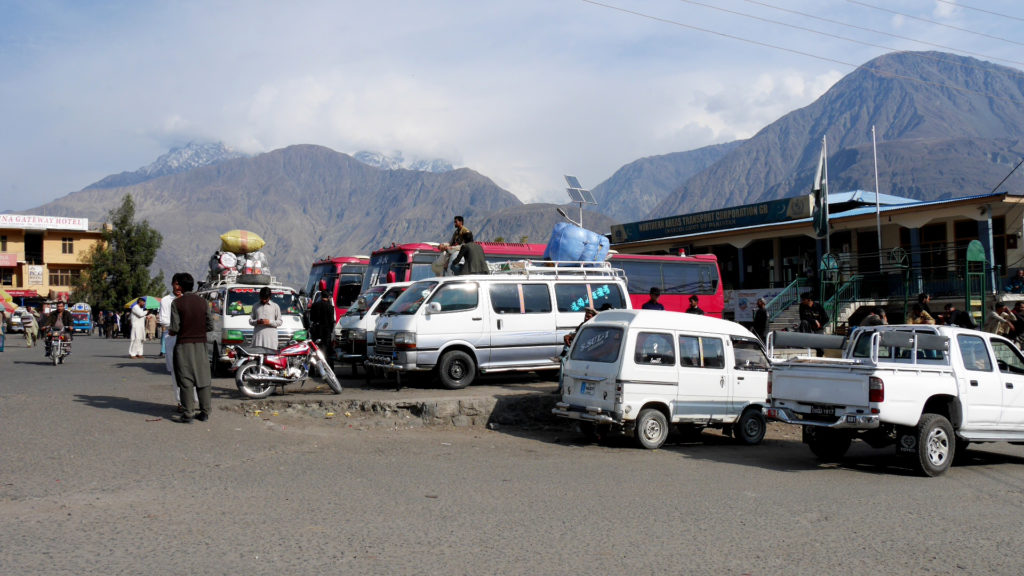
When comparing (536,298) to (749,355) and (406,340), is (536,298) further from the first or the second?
(749,355)

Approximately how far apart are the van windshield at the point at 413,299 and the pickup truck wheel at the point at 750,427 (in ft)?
18.5

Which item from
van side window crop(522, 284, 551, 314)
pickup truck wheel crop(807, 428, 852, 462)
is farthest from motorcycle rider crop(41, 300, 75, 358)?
pickup truck wheel crop(807, 428, 852, 462)

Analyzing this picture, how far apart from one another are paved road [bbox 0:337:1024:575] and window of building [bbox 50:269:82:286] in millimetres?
73654

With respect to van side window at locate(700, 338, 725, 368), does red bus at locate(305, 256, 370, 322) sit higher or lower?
higher

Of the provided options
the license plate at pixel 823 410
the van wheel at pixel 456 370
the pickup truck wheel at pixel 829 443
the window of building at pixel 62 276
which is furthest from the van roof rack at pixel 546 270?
the window of building at pixel 62 276

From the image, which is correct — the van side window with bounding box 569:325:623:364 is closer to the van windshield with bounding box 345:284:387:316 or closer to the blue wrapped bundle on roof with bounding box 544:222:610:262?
the blue wrapped bundle on roof with bounding box 544:222:610:262

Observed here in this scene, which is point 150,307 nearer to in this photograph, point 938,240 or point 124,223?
point 124,223

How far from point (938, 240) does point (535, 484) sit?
2571 centimetres

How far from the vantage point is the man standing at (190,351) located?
10234 mm

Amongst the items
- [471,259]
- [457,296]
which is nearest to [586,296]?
[471,259]

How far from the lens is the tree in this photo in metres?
62.2

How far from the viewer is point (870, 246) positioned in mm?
30688

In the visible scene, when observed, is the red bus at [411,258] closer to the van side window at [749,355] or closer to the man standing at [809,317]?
the man standing at [809,317]

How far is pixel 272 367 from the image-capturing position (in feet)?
41.4
